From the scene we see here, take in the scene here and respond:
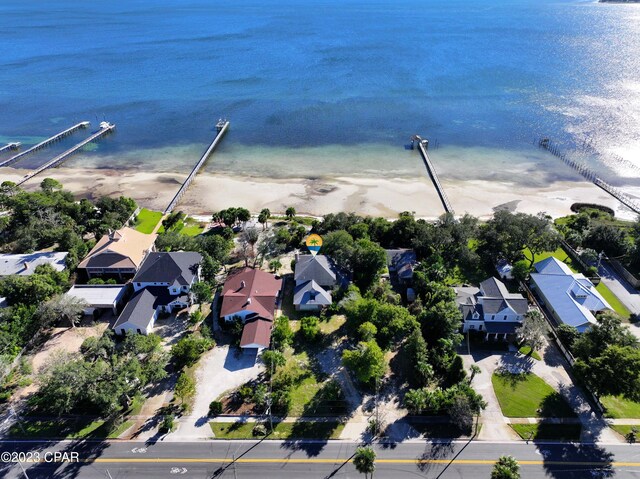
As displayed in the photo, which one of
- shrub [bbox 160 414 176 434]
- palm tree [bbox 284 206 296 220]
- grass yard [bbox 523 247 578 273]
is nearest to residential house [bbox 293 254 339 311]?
palm tree [bbox 284 206 296 220]

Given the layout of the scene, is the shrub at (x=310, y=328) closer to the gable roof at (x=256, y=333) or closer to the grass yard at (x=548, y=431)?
the gable roof at (x=256, y=333)

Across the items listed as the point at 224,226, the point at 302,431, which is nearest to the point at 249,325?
the point at 302,431

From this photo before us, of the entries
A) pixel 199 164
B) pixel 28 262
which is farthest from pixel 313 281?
pixel 199 164

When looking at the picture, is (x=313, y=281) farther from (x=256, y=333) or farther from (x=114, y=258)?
(x=114, y=258)

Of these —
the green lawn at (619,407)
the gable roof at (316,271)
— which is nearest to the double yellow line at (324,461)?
the green lawn at (619,407)

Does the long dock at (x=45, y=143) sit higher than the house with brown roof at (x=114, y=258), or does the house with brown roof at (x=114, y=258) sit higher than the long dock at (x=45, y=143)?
the long dock at (x=45, y=143)

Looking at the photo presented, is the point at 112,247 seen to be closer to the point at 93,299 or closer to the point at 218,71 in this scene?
the point at 93,299
